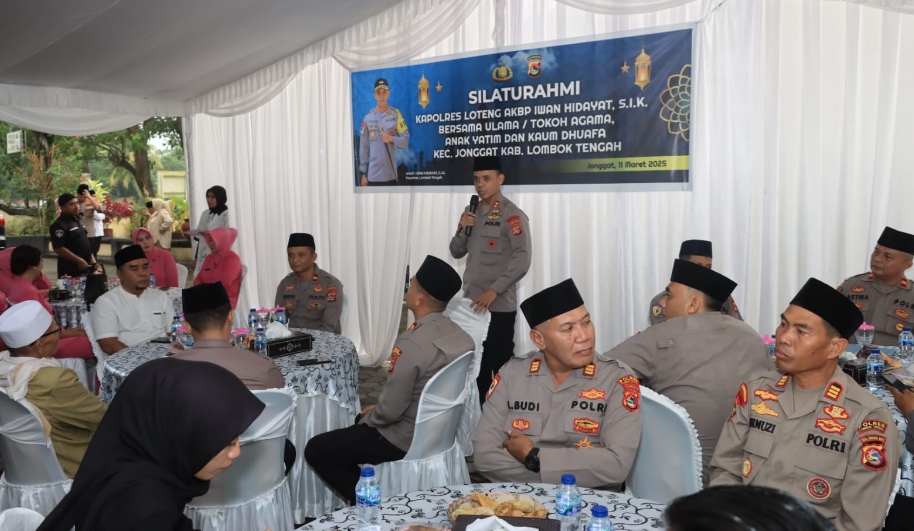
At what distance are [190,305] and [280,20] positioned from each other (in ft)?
11.9

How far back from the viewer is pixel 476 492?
85.0 inches

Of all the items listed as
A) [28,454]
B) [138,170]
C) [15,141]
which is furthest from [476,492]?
[138,170]

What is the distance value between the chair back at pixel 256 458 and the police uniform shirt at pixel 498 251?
2539mm

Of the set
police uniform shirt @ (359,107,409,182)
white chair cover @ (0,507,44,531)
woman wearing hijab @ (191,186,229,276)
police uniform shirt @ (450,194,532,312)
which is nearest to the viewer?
white chair cover @ (0,507,44,531)

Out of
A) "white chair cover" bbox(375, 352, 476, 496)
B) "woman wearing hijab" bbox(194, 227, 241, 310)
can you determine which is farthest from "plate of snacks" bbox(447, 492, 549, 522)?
"woman wearing hijab" bbox(194, 227, 241, 310)

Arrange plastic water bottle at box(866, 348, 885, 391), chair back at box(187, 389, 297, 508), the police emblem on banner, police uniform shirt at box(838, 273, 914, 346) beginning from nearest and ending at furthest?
chair back at box(187, 389, 297, 508) → plastic water bottle at box(866, 348, 885, 391) → police uniform shirt at box(838, 273, 914, 346) → the police emblem on banner

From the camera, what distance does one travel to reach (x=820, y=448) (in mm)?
2279

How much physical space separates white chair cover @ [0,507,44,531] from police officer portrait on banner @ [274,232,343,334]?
11.6ft

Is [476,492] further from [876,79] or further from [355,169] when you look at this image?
[355,169]

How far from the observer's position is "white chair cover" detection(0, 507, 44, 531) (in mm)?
1807

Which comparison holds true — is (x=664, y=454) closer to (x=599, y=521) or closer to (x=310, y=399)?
(x=599, y=521)

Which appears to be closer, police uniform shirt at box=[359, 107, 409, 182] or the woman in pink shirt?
the woman in pink shirt

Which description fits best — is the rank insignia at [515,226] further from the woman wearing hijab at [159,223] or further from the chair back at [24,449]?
the woman wearing hijab at [159,223]

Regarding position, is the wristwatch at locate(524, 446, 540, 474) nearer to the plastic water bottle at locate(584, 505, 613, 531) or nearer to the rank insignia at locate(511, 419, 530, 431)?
the rank insignia at locate(511, 419, 530, 431)
